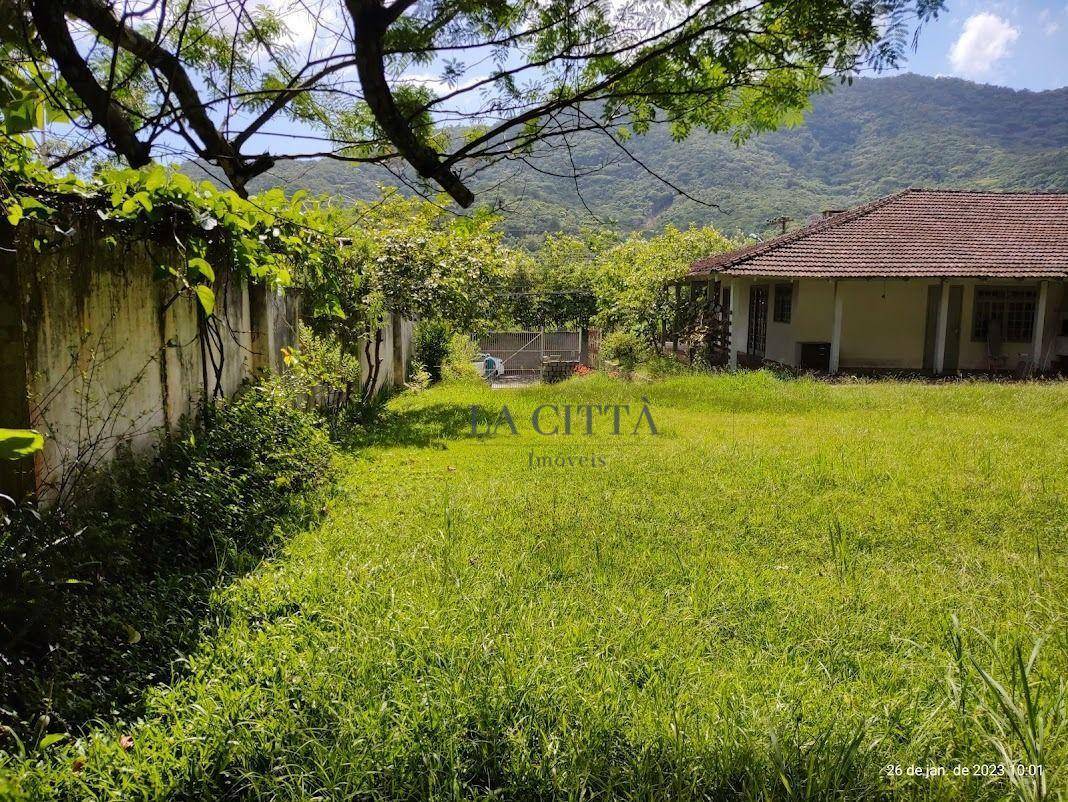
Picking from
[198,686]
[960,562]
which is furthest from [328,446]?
[960,562]

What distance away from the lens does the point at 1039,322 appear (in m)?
14.9

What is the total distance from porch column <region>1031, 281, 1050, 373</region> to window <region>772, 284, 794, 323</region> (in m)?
5.26

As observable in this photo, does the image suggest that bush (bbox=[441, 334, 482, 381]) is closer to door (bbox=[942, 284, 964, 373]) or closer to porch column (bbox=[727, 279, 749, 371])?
porch column (bbox=[727, 279, 749, 371])

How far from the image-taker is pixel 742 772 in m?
2.19

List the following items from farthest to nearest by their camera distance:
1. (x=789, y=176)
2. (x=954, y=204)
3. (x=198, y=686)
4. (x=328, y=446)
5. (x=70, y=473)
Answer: (x=789, y=176), (x=954, y=204), (x=328, y=446), (x=70, y=473), (x=198, y=686)

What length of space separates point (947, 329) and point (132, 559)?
58.9 ft

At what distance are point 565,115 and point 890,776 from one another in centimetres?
A: 322

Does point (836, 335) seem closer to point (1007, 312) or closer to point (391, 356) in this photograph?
point (1007, 312)

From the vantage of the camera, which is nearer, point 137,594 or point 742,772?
point 742,772

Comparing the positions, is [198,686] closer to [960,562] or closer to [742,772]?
[742,772]

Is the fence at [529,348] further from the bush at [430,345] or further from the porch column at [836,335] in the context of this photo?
the porch column at [836,335]

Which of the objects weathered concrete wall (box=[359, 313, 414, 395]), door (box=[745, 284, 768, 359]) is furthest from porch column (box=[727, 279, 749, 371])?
weathered concrete wall (box=[359, 313, 414, 395])

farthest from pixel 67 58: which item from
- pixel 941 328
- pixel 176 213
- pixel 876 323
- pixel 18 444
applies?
pixel 876 323

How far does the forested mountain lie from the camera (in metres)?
39.5
